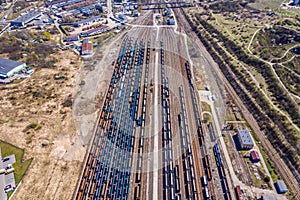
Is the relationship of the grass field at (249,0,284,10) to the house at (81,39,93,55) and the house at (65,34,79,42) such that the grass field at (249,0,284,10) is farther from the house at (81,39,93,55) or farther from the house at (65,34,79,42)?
the house at (65,34,79,42)

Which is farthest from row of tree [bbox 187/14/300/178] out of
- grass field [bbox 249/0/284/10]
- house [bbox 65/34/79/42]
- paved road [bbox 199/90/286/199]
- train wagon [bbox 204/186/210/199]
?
house [bbox 65/34/79/42]

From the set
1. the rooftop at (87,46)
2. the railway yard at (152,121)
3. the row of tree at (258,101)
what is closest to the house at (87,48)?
the rooftop at (87,46)

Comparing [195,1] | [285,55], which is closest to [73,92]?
[285,55]

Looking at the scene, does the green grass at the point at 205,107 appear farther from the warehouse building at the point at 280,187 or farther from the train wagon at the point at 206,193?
the warehouse building at the point at 280,187

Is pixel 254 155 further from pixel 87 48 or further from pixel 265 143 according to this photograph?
pixel 87 48

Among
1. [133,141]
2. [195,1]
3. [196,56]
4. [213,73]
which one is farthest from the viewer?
[195,1]

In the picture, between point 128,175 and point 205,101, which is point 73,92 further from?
point 205,101

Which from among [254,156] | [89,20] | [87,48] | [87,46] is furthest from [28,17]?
[254,156]
